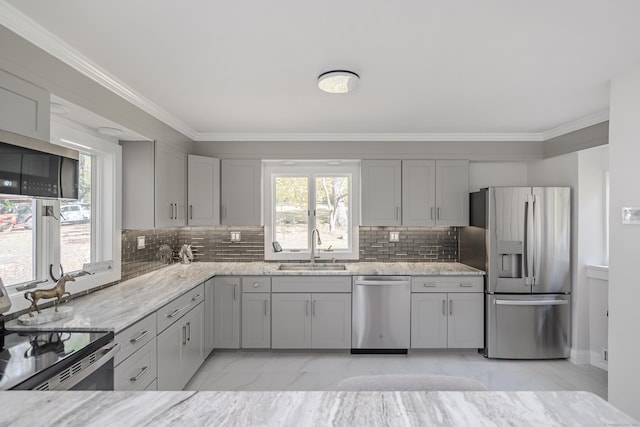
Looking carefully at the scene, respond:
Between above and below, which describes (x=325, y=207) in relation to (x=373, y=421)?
above

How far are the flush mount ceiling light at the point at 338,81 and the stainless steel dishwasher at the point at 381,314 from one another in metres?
1.95

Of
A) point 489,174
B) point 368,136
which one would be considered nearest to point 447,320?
point 489,174

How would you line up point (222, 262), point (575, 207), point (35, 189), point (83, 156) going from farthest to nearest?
point (222, 262)
point (575, 207)
point (83, 156)
point (35, 189)

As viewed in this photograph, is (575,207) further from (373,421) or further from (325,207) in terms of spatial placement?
(373,421)

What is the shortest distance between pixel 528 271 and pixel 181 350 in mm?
3232

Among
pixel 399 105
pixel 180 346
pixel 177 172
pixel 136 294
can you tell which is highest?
pixel 399 105

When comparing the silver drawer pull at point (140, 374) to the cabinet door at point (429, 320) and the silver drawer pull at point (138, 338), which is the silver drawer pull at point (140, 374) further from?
the cabinet door at point (429, 320)

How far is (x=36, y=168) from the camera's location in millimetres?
1423

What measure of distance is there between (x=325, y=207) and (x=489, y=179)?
200 cm

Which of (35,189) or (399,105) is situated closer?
(35,189)

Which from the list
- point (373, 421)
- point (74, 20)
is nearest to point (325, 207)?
point (74, 20)

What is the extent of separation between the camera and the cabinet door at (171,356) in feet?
7.54

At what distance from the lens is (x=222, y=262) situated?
4.08 meters

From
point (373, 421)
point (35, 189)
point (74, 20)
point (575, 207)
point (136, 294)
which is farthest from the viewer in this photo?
point (575, 207)
